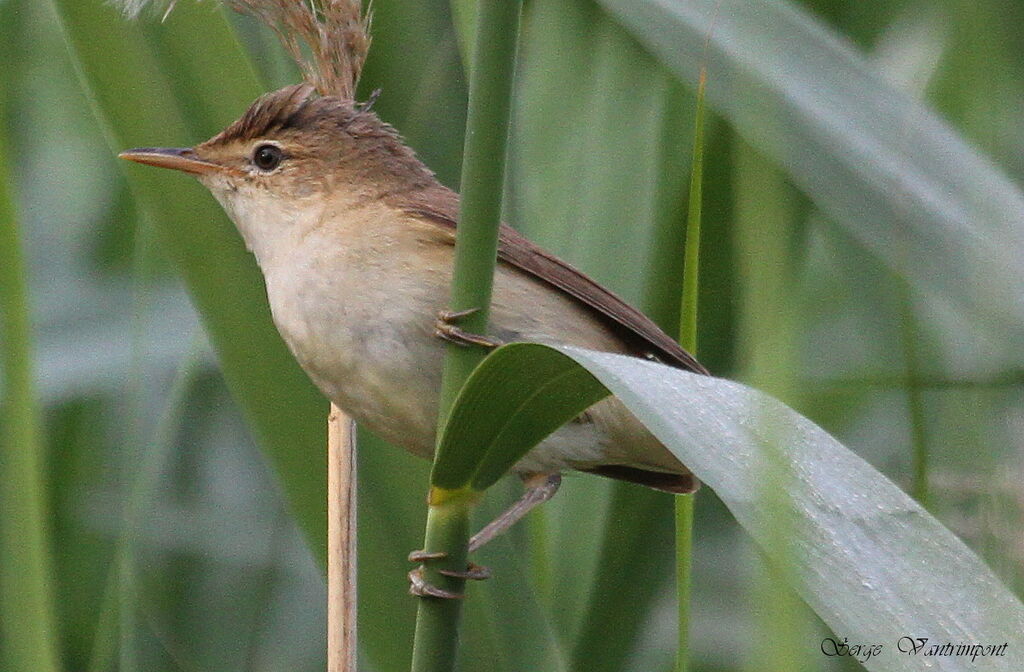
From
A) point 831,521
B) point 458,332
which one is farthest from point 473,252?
point 831,521

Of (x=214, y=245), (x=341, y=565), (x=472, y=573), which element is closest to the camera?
(x=472, y=573)

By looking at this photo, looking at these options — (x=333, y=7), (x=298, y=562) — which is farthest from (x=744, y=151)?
(x=298, y=562)

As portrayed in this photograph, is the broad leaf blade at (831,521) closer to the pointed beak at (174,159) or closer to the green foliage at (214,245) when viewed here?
the green foliage at (214,245)

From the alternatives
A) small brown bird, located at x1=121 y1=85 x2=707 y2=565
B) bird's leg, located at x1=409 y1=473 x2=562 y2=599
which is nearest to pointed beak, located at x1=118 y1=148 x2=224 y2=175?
small brown bird, located at x1=121 y1=85 x2=707 y2=565

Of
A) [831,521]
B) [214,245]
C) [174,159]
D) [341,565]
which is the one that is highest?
[174,159]

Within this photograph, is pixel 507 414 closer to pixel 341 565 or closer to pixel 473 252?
pixel 473 252

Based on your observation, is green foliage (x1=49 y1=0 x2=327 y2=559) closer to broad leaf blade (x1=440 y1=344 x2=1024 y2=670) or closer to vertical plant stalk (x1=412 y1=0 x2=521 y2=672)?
vertical plant stalk (x1=412 y1=0 x2=521 y2=672)

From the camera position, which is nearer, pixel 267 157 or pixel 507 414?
pixel 507 414

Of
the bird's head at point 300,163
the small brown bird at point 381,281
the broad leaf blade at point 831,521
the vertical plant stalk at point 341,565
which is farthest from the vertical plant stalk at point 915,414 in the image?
the bird's head at point 300,163
